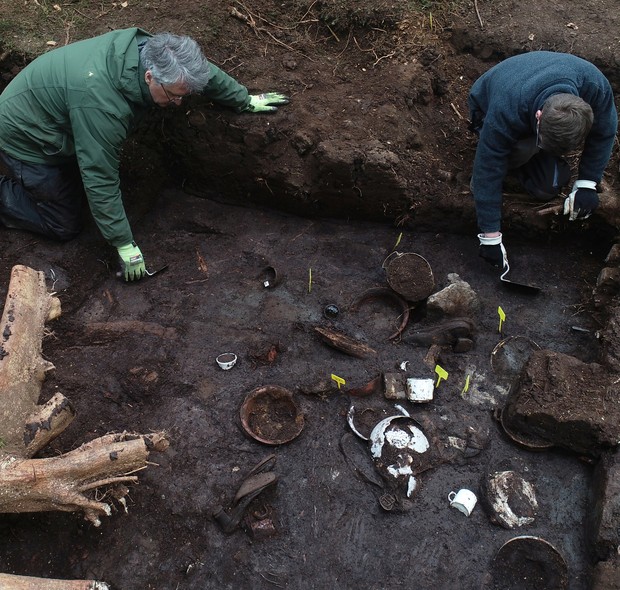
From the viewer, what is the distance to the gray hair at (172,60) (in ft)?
11.5

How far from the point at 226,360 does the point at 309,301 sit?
804mm

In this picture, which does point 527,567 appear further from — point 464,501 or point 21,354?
point 21,354

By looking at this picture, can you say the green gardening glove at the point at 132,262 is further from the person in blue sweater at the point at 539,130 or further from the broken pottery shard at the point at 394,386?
the person in blue sweater at the point at 539,130

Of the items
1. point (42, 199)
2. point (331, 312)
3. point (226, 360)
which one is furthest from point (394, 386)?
point (42, 199)

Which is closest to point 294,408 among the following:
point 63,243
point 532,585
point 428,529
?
point 428,529

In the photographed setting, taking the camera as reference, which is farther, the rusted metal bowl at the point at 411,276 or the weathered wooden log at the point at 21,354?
the rusted metal bowl at the point at 411,276

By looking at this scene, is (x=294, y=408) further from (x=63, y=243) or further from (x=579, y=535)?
(x=63, y=243)

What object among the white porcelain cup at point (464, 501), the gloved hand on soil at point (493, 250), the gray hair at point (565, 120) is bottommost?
the white porcelain cup at point (464, 501)

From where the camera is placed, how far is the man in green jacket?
362 cm

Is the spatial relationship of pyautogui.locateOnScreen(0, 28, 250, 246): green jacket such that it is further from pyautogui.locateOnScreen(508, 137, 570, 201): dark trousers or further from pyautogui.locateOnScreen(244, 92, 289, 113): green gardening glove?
pyautogui.locateOnScreen(508, 137, 570, 201): dark trousers

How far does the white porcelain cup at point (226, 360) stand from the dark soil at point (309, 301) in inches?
2.3

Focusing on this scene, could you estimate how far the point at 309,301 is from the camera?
4.31 metres

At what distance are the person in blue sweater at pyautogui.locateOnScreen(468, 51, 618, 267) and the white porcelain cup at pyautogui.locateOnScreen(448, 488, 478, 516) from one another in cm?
171

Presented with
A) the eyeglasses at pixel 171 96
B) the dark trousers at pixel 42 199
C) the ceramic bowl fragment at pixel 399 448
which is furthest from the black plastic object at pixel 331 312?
the dark trousers at pixel 42 199
